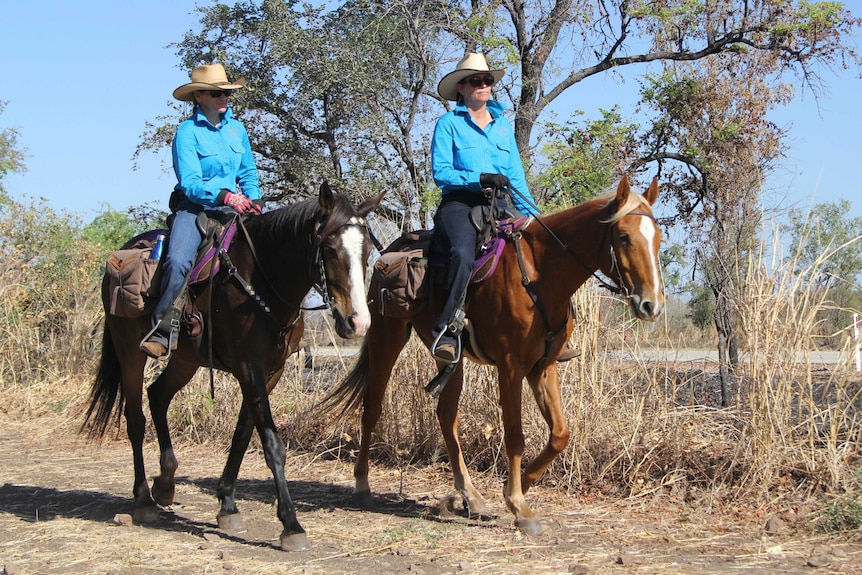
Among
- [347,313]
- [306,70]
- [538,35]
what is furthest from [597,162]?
[347,313]

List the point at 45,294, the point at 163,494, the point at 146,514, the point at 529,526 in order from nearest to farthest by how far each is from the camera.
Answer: the point at 529,526
the point at 146,514
the point at 163,494
the point at 45,294

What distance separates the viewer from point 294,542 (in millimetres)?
5324

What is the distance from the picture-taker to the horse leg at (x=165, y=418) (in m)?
6.63

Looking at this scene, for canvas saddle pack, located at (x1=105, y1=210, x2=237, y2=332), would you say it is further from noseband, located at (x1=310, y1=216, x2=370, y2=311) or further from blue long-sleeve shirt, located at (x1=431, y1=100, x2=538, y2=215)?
blue long-sleeve shirt, located at (x1=431, y1=100, x2=538, y2=215)

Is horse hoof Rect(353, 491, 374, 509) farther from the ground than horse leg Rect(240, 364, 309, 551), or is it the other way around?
horse leg Rect(240, 364, 309, 551)

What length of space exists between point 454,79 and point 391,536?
3438 millimetres

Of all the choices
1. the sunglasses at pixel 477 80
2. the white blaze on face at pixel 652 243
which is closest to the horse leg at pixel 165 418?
the sunglasses at pixel 477 80

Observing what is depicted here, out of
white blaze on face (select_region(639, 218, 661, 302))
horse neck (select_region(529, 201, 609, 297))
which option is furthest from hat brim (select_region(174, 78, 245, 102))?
white blaze on face (select_region(639, 218, 661, 302))

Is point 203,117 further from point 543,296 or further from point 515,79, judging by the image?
point 515,79

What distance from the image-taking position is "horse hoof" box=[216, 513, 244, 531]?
233 inches

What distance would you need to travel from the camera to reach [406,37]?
17.5 meters

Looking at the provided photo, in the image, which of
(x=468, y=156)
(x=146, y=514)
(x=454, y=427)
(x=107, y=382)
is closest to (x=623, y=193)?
(x=468, y=156)

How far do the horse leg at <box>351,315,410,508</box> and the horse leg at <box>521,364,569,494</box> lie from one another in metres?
1.34

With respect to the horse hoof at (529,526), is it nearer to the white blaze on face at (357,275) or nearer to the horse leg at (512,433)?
the horse leg at (512,433)
